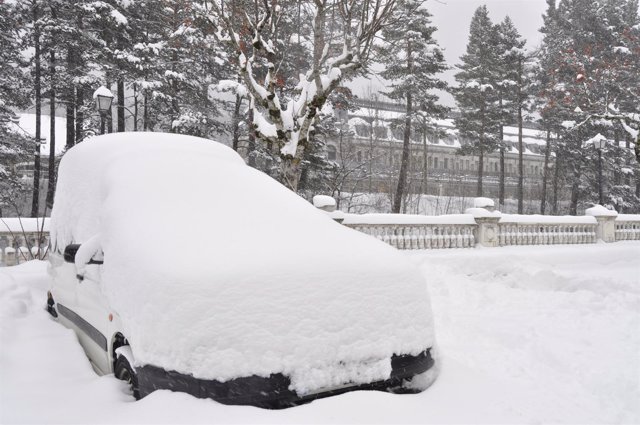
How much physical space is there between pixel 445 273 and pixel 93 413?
771 cm

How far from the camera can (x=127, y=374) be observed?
118 inches

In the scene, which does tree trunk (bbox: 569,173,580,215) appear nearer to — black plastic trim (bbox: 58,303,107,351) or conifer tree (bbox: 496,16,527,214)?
conifer tree (bbox: 496,16,527,214)

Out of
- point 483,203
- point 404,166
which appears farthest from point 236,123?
point 483,203

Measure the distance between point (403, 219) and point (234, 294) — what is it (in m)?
9.36

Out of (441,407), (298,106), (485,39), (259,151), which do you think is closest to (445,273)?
(298,106)

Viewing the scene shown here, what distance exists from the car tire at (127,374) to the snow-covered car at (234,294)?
A: 0.02m

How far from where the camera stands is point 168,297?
244 centimetres

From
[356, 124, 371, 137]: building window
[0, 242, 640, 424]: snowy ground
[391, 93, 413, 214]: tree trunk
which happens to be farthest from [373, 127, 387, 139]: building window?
[0, 242, 640, 424]: snowy ground

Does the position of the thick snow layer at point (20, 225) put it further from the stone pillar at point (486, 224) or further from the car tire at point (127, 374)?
the stone pillar at point (486, 224)

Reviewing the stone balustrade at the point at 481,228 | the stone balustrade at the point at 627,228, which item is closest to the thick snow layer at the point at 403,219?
the stone balustrade at the point at 481,228

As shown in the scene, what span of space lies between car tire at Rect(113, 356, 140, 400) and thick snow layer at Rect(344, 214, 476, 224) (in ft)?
25.9

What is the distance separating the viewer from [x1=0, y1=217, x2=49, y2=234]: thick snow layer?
27.6 ft

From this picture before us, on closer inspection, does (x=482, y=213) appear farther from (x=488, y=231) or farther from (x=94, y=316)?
(x=94, y=316)

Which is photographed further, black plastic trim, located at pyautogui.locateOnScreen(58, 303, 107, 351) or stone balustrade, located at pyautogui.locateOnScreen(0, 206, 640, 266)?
stone balustrade, located at pyautogui.locateOnScreen(0, 206, 640, 266)
